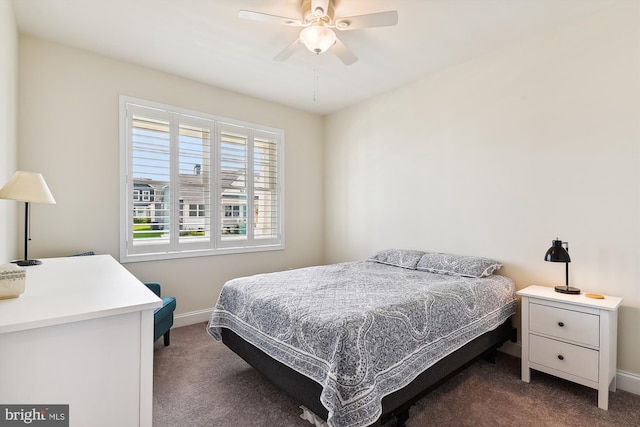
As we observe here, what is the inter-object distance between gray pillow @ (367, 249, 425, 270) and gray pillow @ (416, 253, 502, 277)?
8cm

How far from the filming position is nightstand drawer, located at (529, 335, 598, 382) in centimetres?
203

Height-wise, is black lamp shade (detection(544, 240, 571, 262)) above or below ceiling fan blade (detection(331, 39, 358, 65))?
below

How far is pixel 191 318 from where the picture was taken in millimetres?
3463

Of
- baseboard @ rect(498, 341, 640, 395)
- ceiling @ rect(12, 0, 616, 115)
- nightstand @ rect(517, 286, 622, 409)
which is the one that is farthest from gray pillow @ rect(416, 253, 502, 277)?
ceiling @ rect(12, 0, 616, 115)

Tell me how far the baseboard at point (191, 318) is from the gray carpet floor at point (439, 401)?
84 centimetres

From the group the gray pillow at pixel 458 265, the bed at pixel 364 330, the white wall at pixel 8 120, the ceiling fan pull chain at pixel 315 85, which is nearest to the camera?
the bed at pixel 364 330

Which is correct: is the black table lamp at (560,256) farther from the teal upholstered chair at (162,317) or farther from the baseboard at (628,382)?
the teal upholstered chair at (162,317)

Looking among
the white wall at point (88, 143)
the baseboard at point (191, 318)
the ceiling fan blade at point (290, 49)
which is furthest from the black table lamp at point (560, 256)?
the baseboard at point (191, 318)

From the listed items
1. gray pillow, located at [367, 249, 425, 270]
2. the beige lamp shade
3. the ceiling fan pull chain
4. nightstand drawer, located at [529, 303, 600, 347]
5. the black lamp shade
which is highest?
the ceiling fan pull chain

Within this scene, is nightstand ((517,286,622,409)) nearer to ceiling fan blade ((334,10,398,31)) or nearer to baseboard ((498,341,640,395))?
baseboard ((498,341,640,395))

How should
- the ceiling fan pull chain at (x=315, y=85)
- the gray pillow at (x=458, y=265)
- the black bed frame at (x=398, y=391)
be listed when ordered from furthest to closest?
the ceiling fan pull chain at (x=315, y=85)
the gray pillow at (x=458, y=265)
the black bed frame at (x=398, y=391)

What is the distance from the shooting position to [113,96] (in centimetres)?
300

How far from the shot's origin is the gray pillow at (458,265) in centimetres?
264

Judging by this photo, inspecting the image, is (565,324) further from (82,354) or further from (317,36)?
(82,354)
